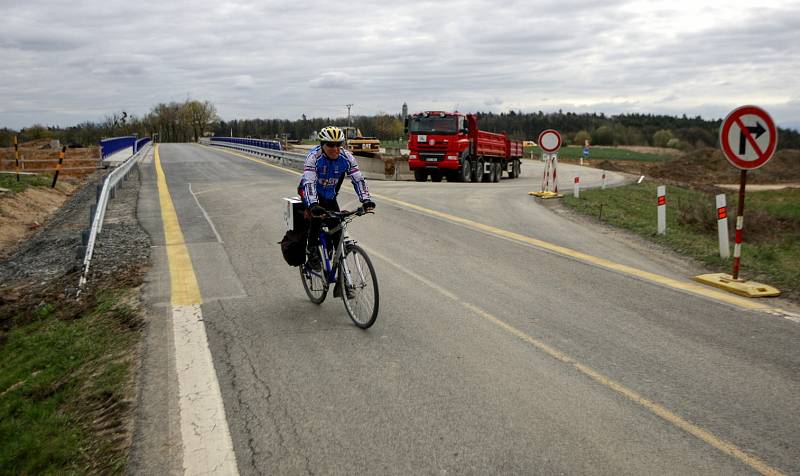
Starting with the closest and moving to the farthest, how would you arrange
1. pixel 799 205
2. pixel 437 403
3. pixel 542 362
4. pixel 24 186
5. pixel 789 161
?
pixel 437 403 → pixel 542 362 → pixel 24 186 → pixel 799 205 → pixel 789 161

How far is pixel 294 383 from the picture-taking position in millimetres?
4852

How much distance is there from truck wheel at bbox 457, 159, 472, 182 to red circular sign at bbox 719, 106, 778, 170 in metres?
19.2

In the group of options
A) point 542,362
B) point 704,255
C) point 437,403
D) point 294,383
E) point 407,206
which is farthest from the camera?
point 407,206

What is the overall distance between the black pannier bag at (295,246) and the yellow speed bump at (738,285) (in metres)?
5.12

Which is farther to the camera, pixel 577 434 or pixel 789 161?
pixel 789 161

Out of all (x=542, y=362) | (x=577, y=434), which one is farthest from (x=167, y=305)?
(x=577, y=434)

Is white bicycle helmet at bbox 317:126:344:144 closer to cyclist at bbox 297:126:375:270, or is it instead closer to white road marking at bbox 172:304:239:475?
cyclist at bbox 297:126:375:270

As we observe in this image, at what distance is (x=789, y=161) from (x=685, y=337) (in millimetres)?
54323

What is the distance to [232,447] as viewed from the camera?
3873mm

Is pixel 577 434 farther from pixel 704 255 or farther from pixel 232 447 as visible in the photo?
pixel 704 255

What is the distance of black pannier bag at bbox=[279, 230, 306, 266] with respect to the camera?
22.3ft

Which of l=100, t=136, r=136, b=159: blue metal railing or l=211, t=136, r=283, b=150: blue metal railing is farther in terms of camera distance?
l=211, t=136, r=283, b=150: blue metal railing

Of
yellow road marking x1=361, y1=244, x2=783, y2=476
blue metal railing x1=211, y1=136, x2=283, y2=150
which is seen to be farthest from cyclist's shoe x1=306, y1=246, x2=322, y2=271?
blue metal railing x1=211, y1=136, x2=283, y2=150

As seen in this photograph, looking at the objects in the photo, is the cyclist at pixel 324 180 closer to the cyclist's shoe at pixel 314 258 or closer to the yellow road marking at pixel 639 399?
the cyclist's shoe at pixel 314 258
